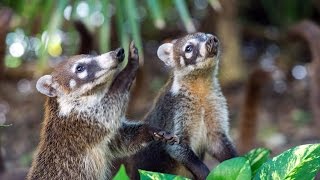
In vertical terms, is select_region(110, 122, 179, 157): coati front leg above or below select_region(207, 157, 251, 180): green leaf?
Answer: above

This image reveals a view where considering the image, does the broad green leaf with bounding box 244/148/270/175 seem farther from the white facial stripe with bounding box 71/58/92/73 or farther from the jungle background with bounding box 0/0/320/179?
the jungle background with bounding box 0/0/320/179

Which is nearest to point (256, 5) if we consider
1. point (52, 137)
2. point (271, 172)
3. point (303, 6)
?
point (303, 6)

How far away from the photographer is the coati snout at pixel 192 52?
3.31 meters

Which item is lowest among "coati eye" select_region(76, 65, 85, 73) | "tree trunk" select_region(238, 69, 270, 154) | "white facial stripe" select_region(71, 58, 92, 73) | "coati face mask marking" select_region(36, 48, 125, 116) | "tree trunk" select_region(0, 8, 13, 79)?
"tree trunk" select_region(238, 69, 270, 154)

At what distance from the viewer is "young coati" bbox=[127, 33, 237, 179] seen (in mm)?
3430

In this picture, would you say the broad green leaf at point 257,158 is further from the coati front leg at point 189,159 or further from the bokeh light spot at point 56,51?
the bokeh light spot at point 56,51

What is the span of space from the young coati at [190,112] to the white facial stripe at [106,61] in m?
0.48

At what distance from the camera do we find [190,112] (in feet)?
11.4

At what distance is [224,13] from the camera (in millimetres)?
7742

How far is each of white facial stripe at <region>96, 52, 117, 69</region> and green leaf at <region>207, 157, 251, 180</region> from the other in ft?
2.96

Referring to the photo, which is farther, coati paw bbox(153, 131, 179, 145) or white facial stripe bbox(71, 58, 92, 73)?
white facial stripe bbox(71, 58, 92, 73)

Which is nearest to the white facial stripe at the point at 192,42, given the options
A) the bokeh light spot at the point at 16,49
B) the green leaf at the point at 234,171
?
the green leaf at the point at 234,171

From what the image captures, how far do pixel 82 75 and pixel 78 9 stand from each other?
1.91 m

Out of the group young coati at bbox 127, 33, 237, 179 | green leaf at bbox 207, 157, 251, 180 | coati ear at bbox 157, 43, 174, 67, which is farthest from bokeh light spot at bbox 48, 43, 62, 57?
green leaf at bbox 207, 157, 251, 180
